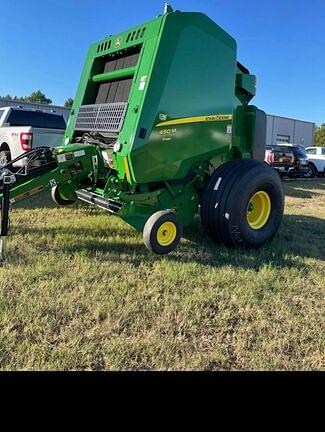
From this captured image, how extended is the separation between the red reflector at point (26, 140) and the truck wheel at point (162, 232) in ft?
15.6

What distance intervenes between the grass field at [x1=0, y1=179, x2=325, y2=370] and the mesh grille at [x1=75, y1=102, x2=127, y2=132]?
4.47 ft

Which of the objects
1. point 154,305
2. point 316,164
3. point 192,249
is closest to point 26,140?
point 192,249

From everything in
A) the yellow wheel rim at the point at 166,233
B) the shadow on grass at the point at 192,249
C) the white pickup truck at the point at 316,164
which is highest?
the white pickup truck at the point at 316,164

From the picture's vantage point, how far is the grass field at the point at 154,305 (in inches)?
110

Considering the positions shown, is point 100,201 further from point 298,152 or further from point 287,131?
point 287,131

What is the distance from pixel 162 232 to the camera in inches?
181

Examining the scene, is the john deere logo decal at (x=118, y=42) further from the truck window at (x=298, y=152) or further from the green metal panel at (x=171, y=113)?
the truck window at (x=298, y=152)

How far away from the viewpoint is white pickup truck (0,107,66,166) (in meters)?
8.44

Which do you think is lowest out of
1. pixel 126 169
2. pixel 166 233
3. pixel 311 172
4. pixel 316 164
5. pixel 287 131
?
pixel 166 233

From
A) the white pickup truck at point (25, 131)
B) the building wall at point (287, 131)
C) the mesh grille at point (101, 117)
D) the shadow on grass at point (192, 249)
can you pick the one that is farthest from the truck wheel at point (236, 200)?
the building wall at point (287, 131)

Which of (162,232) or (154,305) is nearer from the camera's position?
(154,305)

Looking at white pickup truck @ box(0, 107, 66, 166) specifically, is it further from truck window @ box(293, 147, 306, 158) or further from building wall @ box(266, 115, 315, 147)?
building wall @ box(266, 115, 315, 147)

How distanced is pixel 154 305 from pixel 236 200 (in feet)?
6.49

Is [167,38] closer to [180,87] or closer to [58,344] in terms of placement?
[180,87]
